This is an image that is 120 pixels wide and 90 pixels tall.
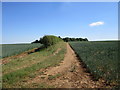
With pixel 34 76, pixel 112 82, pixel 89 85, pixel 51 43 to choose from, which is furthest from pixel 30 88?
pixel 51 43

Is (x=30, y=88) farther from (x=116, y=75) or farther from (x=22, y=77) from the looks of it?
(x=116, y=75)

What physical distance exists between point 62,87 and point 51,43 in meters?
24.2

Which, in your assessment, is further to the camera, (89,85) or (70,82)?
(70,82)

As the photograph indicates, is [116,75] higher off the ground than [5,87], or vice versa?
[116,75]

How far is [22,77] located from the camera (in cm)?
618

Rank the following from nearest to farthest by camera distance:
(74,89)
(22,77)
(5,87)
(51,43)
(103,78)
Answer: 1. (74,89)
2. (5,87)
3. (103,78)
4. (22,77)
5. (51,43)

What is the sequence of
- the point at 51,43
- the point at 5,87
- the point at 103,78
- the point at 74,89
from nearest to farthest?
the point at 74,89 → the point at 5,87 → the point at 103,78 → the point at 51,43

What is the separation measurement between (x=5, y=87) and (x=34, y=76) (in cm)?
171

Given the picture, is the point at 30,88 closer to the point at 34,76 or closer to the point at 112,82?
the point at 34,76

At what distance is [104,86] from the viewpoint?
453cm

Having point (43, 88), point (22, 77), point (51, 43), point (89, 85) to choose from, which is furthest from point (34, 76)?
point (51, 43)

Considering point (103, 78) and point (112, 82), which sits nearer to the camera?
point (112, 82)

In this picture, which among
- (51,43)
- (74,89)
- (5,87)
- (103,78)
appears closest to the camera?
(74,89)

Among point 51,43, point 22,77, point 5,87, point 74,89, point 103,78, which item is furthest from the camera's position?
point 51,43
